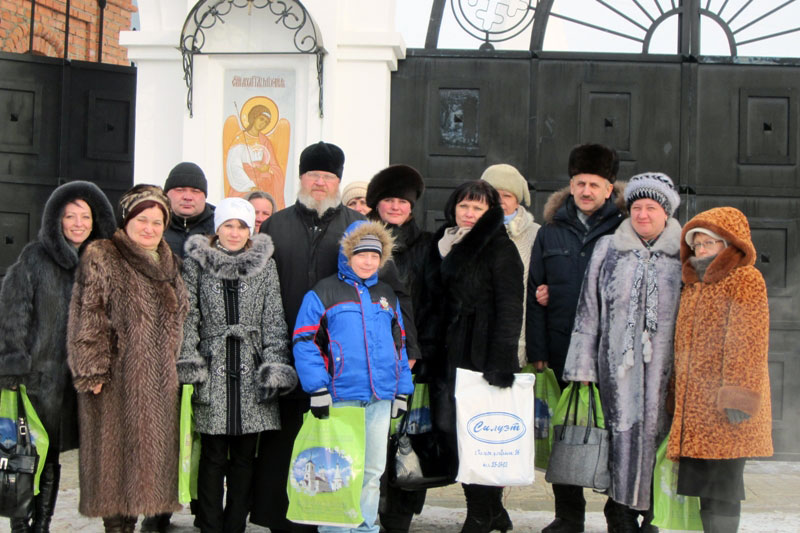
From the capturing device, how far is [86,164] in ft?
22.8

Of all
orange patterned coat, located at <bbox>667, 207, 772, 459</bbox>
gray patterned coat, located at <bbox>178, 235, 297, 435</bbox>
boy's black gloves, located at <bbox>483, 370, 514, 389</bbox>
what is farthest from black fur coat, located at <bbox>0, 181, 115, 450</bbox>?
orange patterned coat, located at <bbox>667, 207, 772, 459</bbox>

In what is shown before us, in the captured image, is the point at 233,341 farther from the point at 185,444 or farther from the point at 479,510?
the point at 479,510

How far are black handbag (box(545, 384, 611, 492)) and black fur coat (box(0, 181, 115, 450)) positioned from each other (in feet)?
7.41

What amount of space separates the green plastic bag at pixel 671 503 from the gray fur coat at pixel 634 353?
0.05 metres

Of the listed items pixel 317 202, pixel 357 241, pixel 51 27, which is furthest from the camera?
pixel 51 27

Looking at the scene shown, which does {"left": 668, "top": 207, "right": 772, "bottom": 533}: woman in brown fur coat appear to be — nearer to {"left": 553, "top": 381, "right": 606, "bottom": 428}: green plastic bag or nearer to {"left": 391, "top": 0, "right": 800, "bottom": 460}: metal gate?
{"left": 553, "top": 381, "right": 606, "bottom": 428}: green plastic bag

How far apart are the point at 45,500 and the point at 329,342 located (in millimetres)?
1497

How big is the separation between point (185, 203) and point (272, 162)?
1.40 metres

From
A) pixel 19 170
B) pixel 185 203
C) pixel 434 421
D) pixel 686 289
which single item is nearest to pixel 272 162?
pixel 185 203

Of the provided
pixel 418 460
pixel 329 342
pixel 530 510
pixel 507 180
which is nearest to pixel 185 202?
pixel 329 342

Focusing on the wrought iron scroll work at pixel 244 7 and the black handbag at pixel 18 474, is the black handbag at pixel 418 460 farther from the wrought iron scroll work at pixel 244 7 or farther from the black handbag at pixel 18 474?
the wrought iron scroll work at pixel 244 7

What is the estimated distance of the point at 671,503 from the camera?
4199 mm

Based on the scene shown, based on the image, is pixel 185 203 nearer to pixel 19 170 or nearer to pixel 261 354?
pixel 261 354

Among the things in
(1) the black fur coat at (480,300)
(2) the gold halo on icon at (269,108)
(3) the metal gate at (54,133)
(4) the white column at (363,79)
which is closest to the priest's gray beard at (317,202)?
(1) the black fur coat at (480,300)
